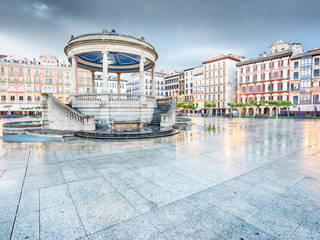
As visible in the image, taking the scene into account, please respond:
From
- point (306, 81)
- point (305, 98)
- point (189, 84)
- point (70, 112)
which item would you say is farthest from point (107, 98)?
point (189, 84)

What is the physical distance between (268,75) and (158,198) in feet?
237

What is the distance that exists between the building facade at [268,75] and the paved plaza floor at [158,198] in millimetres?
64095

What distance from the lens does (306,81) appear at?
52.8 meters

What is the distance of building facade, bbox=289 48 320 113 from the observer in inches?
2009

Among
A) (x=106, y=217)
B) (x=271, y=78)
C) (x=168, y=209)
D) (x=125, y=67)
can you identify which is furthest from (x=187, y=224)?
(x=271, y=78)

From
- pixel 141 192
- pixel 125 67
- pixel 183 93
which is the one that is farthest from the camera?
pixel 183 93

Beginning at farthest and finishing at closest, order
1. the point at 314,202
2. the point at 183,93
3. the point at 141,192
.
Result: the point at 183,93, the point at 141,192, the point at 314,202

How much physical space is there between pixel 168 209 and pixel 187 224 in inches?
23.6

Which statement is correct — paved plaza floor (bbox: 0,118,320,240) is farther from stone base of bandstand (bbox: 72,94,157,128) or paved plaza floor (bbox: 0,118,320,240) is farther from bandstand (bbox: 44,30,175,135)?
stone base of bandstand (bbox: 72,94,157,128)

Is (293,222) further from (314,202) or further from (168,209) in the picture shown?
(168,209)

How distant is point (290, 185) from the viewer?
16.3 feet

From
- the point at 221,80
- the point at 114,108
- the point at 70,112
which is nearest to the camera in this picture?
the point at 70,112

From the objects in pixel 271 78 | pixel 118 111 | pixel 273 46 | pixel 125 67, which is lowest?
pixel 118 111

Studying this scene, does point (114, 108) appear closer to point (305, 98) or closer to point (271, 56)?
point (305, 98)
